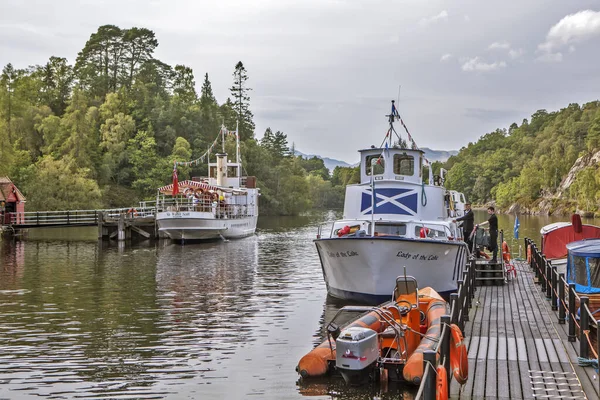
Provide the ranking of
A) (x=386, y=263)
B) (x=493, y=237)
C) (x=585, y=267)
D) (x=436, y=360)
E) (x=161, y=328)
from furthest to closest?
(x=493, y=237)
(x=386, y=263)
(x=161, y=328)
(x=585, y=267)
(x=436, y=360)

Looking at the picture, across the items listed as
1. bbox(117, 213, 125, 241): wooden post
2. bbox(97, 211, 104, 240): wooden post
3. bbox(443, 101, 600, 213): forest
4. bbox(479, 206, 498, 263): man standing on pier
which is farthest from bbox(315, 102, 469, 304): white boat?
bbox(443, 101, 600, 213): forest

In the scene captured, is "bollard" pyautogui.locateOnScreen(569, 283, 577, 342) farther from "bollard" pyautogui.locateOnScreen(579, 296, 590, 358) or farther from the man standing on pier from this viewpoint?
the man standing on pier

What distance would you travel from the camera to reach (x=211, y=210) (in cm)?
5162

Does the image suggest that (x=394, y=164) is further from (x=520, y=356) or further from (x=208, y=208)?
(x=208, y=208)

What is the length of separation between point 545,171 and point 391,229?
399 feet

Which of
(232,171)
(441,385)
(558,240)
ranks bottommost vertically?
(441,385)

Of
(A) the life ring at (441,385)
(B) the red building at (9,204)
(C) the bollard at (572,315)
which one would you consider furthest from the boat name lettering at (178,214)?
(A) the life ring at (441,385)

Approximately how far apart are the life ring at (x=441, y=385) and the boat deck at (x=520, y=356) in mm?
639

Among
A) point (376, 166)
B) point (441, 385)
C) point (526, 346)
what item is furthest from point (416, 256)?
point (441, 385)

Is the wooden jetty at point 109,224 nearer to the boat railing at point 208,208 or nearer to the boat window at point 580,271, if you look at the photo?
the boat railing at point 208,208

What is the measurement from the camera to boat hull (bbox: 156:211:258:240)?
47.6m

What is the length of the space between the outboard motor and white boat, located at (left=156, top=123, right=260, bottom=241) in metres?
36.0

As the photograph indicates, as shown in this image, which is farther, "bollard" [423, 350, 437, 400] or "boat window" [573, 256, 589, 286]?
"boat window" [573, 256, 589, 286]

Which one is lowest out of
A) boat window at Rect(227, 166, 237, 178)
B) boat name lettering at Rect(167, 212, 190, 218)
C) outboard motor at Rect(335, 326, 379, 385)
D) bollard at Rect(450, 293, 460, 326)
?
outboard motor at Rect(335, 326, 379, 385)
